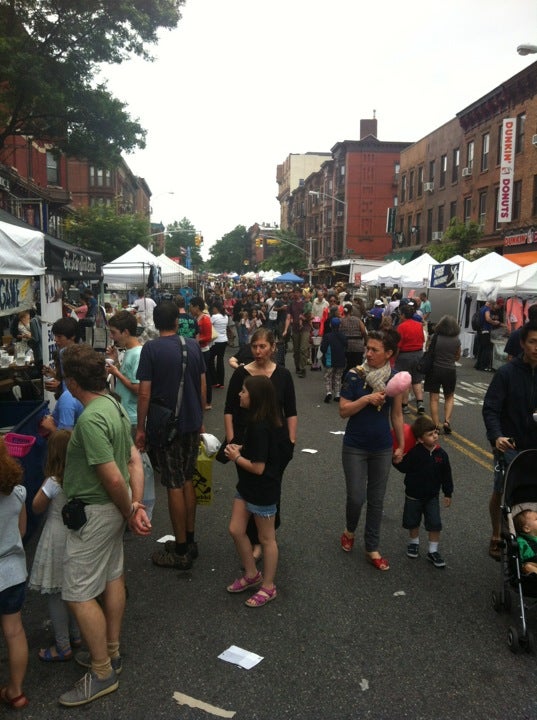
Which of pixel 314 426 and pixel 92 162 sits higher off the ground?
pixel 92 162

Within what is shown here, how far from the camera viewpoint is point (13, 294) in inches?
292

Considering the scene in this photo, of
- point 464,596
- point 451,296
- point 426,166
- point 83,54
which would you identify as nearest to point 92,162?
point 83,54

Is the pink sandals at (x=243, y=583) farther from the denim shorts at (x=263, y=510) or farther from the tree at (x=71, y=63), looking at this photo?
the tree at (x=71, y=63)

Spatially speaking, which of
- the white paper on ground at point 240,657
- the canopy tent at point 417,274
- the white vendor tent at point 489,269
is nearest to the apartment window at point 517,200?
the canopy tent at point 417,274

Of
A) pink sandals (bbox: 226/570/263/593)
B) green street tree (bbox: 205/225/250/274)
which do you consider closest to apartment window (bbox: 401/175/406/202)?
pink sandals (bbox: 226/570/263/593)

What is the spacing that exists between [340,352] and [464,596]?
7124mm

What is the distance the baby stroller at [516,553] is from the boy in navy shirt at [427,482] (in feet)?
1.64

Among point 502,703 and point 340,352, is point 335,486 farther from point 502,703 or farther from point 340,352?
point 340,352

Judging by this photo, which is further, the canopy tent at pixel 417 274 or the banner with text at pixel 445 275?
the canopy tent at pixel 417 274

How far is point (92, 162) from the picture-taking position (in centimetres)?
2094

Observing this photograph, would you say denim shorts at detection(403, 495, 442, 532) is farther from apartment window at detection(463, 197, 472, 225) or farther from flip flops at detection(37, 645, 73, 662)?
apartment window at detection(463, 197, 472, 225)

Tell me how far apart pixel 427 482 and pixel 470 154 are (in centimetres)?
3501

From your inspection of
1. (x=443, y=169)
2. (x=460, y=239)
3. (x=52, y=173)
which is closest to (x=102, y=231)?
(x=52, y=173)

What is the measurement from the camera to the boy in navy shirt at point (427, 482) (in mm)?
4859
